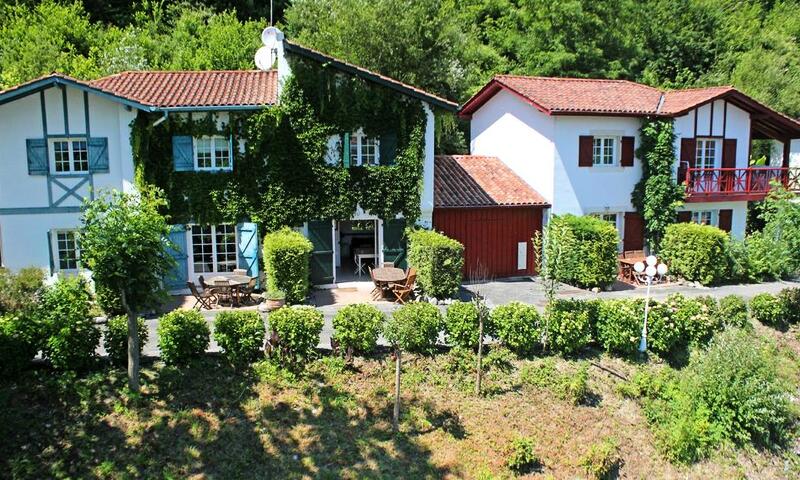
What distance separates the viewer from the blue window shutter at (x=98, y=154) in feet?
56.5

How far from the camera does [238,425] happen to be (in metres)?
11.2

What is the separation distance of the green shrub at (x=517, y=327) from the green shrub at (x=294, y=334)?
155 inches

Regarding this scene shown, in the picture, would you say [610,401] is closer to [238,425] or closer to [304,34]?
[238,425]

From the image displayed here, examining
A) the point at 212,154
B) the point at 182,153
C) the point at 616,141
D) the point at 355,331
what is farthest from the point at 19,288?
the point at 616,141

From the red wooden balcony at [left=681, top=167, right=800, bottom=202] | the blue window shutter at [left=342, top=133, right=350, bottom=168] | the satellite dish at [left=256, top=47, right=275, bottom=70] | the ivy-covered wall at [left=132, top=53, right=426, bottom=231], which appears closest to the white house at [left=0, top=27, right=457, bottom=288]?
the ivy-covered wall at [left=132, top=53, right=426, bottom=231]

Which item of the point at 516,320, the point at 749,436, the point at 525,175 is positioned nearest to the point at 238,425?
the point at 516,320

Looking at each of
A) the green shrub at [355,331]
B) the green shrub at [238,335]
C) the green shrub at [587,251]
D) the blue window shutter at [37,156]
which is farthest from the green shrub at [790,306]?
the blue window shutter at [37,156]

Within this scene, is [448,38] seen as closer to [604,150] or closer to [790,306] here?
[604,150]

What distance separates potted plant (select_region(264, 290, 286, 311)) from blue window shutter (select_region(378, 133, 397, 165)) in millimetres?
5395

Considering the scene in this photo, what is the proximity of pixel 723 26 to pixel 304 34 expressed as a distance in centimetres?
2887

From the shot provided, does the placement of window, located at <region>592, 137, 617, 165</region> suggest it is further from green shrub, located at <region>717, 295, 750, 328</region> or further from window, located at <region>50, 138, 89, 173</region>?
window, located at <region>50, 138, 89, 173</region>

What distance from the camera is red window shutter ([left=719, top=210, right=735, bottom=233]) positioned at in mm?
23594

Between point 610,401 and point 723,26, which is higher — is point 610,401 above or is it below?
below

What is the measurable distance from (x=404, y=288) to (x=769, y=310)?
9628mm
